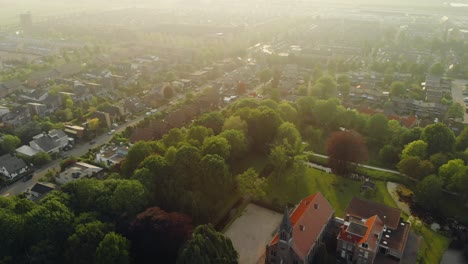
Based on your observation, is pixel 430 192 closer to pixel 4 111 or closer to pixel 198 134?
pixel 198 134

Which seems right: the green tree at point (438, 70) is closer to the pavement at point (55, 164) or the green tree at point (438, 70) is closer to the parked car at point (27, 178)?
the pavement at point (55, 164)

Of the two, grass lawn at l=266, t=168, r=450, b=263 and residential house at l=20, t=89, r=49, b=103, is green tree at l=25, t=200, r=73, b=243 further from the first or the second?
residential house at l=20, t=89, r=49, b=103

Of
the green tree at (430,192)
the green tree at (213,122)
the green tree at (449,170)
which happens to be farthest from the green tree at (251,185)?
the green tree at (449,170)

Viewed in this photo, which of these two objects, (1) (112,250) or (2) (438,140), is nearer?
(1) (112,250)

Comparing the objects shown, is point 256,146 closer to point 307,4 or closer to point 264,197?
point 264,197

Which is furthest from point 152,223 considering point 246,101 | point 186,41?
point 186,41

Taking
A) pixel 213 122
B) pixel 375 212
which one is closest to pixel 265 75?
pixel 213 122
